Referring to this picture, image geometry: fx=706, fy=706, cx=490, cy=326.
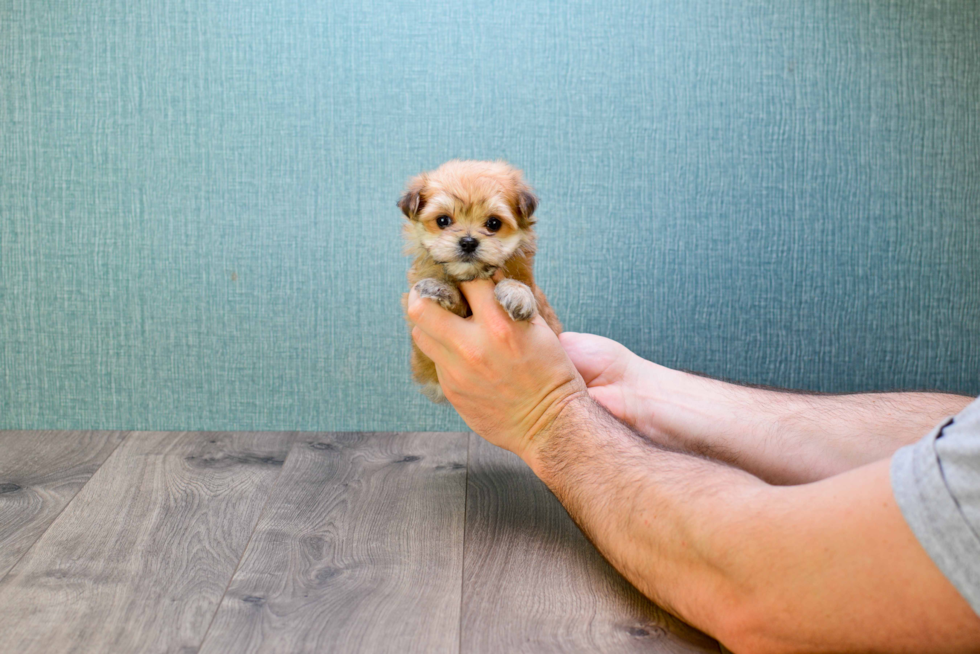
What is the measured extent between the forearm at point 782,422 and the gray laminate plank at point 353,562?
51cm

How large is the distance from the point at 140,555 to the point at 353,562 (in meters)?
0.38

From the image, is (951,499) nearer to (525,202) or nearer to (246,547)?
(525,202)

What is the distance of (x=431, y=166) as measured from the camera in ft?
6.19

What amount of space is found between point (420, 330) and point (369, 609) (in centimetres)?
55

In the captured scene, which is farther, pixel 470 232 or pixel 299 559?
pixel 470 232

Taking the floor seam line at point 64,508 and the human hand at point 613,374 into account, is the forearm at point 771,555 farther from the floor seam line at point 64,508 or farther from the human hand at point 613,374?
the floor seam line at point 64,508

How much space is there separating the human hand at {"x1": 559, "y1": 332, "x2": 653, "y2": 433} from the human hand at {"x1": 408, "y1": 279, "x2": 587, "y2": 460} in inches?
14.8

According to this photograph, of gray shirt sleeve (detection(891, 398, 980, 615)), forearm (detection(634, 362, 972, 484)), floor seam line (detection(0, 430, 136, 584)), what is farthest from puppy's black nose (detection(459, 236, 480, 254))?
floor seam line (detection(0, 430, 136, 584))

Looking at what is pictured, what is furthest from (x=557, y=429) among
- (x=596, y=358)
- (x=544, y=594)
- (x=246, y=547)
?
(x=246, y=547)

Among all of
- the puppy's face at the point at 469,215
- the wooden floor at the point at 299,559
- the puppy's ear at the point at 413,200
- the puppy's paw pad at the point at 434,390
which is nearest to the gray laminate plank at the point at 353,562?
the wooden floor at the point at 299,559

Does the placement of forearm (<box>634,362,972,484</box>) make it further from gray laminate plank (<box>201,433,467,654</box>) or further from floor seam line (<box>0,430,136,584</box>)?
floor seam line (<box>0,430,136,584</box>)

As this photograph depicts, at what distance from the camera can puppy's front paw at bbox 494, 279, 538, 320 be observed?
4.27ft

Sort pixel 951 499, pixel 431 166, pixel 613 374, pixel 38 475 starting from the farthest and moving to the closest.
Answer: pixel 431 166 → pixel 613 374 → pixel 38 475 → pixel 951 499

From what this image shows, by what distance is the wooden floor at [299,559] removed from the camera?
102 centimetres
